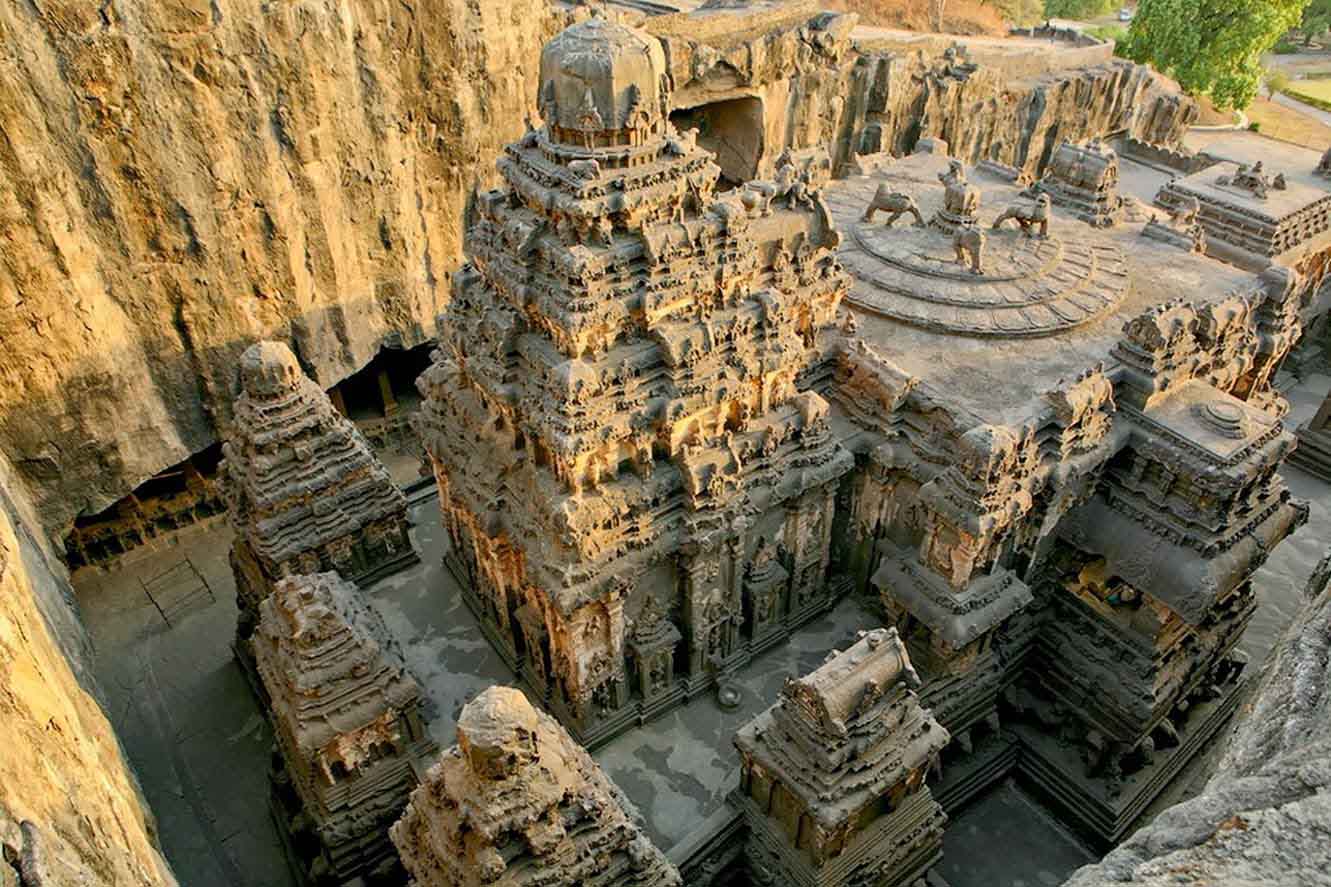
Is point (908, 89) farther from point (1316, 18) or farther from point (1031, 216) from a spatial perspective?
point (1316, 18)

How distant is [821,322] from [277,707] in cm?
1185

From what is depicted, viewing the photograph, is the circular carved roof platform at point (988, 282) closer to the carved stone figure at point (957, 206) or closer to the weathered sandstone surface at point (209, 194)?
the carved stone figure at point (957, 206)

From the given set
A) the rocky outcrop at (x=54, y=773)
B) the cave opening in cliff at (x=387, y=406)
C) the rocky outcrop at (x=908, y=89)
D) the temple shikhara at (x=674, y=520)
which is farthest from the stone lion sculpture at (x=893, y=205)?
the rocky outcrop at (x=54, y=773)

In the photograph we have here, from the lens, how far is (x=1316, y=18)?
57.7m

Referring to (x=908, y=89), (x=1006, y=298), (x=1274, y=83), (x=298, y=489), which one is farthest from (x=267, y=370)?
(x=1274, y=83)

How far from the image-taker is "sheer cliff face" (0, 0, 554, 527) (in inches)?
703

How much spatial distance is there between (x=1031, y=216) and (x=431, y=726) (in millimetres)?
16809

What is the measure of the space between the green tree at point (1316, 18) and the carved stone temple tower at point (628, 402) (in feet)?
198

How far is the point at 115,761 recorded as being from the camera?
12734 millimetres

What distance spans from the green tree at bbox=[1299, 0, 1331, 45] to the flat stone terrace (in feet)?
168

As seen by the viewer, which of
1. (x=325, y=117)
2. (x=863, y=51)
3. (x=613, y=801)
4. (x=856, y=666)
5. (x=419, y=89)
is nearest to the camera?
(x=613, y=801)

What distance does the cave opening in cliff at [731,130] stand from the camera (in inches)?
1329

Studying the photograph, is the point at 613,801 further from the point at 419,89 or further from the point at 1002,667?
the point at 419,89

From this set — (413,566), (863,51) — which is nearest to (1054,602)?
(413,566)
